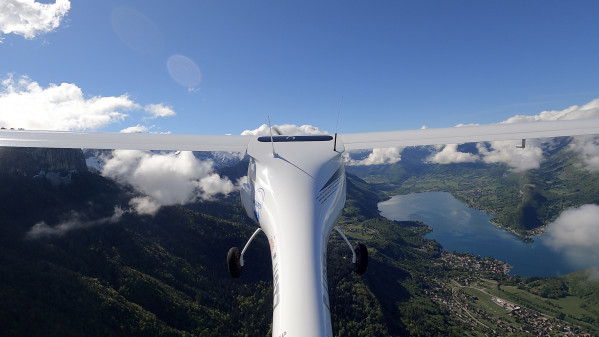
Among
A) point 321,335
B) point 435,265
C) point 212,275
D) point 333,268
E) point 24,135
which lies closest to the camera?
point 321,335

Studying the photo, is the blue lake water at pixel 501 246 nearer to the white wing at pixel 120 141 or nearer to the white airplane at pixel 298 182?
the white airplane at pixel 298 182

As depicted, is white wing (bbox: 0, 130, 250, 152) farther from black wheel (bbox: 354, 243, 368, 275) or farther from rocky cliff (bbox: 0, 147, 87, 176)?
rocky cliff (bbox: 0, 147, 87, 176)

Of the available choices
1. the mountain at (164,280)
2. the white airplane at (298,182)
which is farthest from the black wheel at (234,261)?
the mountain at (164,280)

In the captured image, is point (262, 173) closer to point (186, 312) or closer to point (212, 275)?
point (186, 312)

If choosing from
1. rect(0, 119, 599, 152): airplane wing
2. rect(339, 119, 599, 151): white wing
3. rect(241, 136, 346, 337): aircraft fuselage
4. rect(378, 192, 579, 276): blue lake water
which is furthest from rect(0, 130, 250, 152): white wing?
rect(378, 192, 579, 276): blue lake water

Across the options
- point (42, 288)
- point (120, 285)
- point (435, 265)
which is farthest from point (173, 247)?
point (435, 265)

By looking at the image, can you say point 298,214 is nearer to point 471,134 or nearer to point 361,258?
point 361,258

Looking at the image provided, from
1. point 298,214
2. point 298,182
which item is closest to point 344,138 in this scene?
point 298,182
